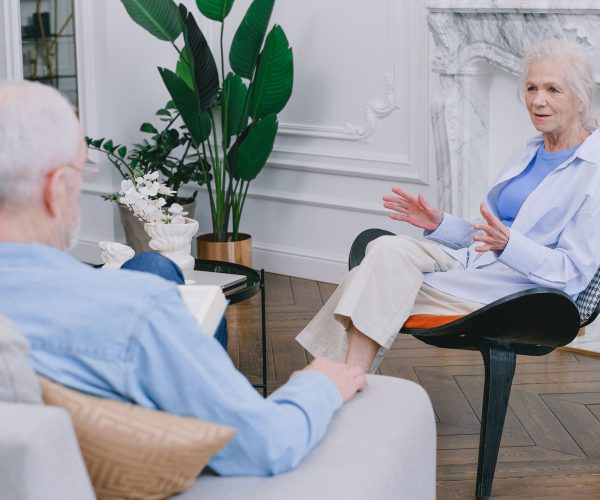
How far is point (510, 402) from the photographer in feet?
11.4

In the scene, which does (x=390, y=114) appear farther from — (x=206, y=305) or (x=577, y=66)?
(x=206, y=305)

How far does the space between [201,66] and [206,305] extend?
3.06m

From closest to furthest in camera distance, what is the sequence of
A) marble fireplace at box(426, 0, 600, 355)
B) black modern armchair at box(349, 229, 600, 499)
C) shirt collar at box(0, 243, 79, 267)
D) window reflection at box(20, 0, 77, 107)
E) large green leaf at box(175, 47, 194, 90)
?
shirt collar at box(0, 243, 79, 267)
black modern armchair at box(349, 229, 600, 499)
marble fireplace at box(426, 0, 600, 355)
large green leaf at box(175, 47, 194, 90)
window reflection at box(20, 0, 77, 107)

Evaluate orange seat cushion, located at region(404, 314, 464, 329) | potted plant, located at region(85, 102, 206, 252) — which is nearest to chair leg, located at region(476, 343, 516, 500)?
orange seat cushion, located at region(404, 314, 464, 329)

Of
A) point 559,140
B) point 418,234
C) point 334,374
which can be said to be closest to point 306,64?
point 418,234

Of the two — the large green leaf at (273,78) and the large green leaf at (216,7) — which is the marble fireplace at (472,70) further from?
the large green leaf at (216,7)

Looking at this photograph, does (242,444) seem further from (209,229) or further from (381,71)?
(209,229)

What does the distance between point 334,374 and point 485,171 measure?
2.76 meters

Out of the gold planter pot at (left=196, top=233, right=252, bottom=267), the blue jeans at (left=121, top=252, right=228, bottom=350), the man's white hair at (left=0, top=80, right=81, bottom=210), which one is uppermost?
the man's white hair at (left=0, top=80, right=81, bottom=210)

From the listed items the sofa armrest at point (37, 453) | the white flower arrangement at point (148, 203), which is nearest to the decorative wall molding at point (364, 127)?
the white flower arrangement at point (148, 203)

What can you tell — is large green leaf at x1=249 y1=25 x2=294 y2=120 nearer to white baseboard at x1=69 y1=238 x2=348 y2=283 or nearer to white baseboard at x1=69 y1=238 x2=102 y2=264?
white baseboard at x1=69 y1=238 x2=348 y2=283

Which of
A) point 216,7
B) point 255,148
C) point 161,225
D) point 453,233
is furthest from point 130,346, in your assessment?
point 216,7

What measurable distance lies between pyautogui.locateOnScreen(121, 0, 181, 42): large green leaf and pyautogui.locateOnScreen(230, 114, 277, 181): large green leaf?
1.89ft

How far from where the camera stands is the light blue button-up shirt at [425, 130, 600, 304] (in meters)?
2.83
